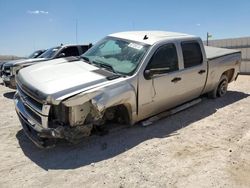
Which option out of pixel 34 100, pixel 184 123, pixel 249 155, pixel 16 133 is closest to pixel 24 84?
pixel 34 100

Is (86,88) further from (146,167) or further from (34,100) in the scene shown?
(146,167)

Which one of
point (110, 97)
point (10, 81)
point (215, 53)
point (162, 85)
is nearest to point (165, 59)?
point (162, 85)

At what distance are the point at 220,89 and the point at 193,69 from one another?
1.91 meters

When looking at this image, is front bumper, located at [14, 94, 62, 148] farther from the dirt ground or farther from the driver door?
the driver door

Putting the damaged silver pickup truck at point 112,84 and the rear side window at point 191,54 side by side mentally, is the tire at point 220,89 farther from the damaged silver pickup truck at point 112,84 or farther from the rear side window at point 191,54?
the rear side window at point 191,54

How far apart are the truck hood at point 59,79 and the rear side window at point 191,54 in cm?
209

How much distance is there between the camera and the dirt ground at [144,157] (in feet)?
14.5

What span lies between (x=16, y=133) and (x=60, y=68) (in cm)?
152

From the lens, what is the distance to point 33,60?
1050 cm

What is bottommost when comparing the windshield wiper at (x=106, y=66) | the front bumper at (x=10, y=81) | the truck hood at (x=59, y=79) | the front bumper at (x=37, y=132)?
the front bumper at (x=10, y=81)

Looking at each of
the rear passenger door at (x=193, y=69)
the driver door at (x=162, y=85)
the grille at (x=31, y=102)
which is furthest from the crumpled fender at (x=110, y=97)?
the rear passenger door at (x=193, y=69)

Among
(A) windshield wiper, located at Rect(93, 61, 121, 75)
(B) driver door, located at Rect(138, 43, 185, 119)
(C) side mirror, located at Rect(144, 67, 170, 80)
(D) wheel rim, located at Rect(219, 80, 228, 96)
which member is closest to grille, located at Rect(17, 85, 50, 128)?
(A) windshield wiper, located at Rect(93, 61, 121, 75)

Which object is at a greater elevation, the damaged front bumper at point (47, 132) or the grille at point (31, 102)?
the grille at point (31, 102)

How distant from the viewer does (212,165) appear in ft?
16.0
